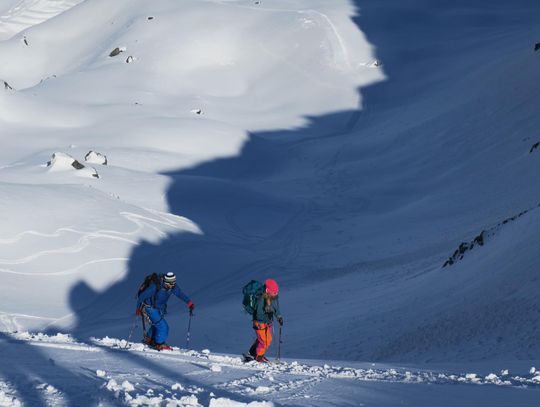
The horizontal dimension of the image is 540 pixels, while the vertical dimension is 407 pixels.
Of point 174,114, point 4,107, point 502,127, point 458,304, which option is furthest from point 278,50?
point 458,304

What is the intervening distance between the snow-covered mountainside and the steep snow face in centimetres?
13

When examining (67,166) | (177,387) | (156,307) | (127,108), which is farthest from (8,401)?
(127,108)

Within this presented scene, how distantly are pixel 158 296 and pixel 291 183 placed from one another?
29111 mm

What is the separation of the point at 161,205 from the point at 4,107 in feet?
73.8

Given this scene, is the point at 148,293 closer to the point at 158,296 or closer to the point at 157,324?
the point at 158,296

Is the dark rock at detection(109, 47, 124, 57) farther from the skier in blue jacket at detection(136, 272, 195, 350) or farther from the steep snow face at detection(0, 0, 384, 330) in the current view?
the skier in blue jacket at detection(136, 272, 195, 350)

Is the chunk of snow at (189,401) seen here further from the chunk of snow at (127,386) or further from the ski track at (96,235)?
the ski track at (96,235)

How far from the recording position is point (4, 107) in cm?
5350

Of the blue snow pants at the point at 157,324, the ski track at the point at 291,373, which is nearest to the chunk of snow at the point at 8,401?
the ski track at the point at 291,373

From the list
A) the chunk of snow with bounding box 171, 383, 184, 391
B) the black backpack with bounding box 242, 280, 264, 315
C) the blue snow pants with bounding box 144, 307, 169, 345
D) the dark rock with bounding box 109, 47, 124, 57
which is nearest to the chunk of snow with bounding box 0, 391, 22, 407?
the chunk of snow with bounding box 171, 383, 184, 391

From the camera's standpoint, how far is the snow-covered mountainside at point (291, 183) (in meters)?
18.7

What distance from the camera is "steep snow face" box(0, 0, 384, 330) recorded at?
87.8ft

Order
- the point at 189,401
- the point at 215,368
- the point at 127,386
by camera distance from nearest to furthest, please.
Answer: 1. the point at 189,401
2. the point at 127,386
3. the point at 215,368

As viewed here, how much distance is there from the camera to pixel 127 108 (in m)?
56.4
